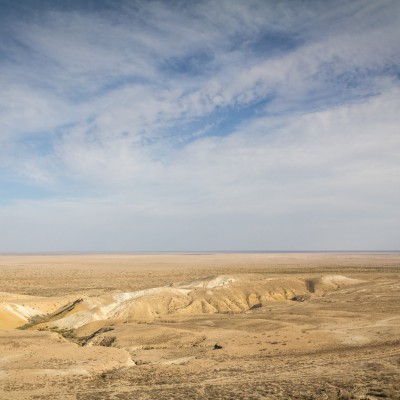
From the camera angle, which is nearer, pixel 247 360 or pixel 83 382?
pixel 83 382

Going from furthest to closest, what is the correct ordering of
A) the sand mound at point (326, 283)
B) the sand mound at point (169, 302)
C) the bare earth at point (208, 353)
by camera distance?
the sand mound at point (326, 283)
the sand mound at point (169, 302)
the bare earth at point (208, 353)

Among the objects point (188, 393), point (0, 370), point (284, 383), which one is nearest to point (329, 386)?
point (284, 383)

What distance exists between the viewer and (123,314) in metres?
32.6

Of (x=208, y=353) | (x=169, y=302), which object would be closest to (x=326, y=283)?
(x=169, y=302)

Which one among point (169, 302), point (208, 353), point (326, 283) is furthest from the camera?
point (326, 283)

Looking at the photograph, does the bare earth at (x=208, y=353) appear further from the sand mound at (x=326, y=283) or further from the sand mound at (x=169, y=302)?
the sand mound at (x=326, y=283)

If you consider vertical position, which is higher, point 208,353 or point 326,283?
point 326,283

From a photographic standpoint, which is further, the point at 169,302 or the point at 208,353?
the point at 169,302

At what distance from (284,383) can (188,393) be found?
127 inches

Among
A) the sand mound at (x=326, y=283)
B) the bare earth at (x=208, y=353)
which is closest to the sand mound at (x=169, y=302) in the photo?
the sand mound at (x=326, y=283)

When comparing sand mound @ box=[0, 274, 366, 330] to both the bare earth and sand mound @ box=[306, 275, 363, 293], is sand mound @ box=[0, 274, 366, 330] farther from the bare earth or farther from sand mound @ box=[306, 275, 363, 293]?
the bare earth

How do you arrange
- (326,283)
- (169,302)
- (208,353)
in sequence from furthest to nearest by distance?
(326,283), (169,302), (208,353)

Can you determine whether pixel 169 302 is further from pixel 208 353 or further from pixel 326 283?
pixel 326 283

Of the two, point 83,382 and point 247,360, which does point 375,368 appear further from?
point 83,382
